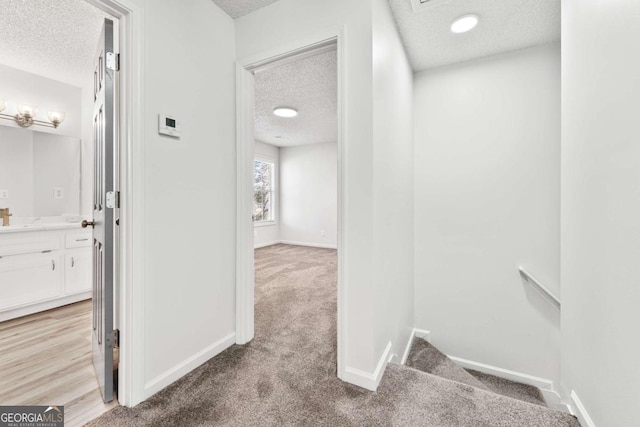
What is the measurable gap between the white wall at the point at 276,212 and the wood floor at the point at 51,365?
3.84 m

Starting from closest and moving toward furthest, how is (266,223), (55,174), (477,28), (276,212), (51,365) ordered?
(51,365) < (477,28) < (55,174) < (266,223) < (276,212)

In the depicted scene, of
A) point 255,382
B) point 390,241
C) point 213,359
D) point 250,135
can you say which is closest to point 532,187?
point 390,241

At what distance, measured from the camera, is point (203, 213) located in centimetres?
170

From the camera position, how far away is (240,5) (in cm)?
180

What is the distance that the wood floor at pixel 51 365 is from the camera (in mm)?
1418

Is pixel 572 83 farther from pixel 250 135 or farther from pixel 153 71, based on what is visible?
pixel 153 71

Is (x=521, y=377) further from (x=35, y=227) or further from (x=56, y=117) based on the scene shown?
(x=56, y=117)

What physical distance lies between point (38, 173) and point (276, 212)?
449 centimetres

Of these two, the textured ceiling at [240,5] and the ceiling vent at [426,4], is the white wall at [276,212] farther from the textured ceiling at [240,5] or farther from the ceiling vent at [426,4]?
the ceiling vent at [426,4]

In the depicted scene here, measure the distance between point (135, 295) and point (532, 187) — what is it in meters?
2.99

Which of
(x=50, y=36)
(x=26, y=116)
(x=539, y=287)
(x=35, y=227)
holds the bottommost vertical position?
(x=539, y=287)

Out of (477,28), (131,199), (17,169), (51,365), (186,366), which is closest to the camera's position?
(131,199)

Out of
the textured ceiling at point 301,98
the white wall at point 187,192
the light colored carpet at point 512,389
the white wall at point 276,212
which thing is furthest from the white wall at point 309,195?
the white wall at point 187,192

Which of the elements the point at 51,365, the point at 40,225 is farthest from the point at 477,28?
the point at 40,225
